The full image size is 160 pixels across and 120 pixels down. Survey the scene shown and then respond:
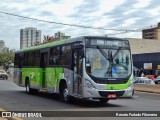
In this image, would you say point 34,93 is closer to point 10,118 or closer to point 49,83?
point 49,83

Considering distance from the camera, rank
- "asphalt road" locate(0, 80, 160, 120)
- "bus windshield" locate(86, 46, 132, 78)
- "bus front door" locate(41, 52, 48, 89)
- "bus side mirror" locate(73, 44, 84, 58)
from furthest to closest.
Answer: "bus front door" locate(41, 52, 48, 89) → "bus side mirror" locate(73, 44, 84, 58) → "bus windshield" locate(86, 46, 132, 78) → "asphalt road" locate(0, 80, 160, 120)

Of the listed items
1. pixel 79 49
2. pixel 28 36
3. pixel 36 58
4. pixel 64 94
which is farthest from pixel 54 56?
pixel 28 36

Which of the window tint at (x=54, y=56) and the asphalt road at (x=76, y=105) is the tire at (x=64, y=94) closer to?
the asphalt road at (x=76, y=105)

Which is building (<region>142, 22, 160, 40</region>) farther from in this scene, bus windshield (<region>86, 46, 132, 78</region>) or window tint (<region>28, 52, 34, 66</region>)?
bus windshield (<region>86, 46, 132, 78</region>)

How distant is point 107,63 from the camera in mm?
16250

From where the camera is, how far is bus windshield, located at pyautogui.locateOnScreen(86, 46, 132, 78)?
1609 centimetres

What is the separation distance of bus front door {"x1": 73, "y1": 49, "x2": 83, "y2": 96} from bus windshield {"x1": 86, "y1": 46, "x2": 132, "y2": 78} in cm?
51

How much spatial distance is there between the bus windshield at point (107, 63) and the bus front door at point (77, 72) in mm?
512

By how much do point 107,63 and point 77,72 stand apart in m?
1.40

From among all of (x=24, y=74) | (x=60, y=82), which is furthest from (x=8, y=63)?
(x=60, y=82)

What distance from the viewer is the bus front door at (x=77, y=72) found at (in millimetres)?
16370

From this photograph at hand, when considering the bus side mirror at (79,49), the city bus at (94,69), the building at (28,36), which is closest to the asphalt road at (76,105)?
the city bus at (94,69)

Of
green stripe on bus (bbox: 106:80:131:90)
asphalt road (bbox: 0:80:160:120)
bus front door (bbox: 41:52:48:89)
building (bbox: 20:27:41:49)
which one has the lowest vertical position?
asphalt road (bbox: 0:80:160:120)

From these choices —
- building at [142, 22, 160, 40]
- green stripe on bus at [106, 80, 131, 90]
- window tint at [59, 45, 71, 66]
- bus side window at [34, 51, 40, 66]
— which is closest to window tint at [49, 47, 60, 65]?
window tint at [59, 45, 71, 66]
